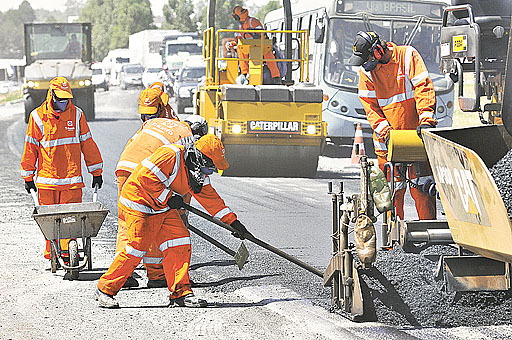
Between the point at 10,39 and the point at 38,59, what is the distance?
14772cm

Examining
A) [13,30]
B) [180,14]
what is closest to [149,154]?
[180,14]

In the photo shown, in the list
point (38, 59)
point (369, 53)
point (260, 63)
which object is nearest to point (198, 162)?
point (369, 53)

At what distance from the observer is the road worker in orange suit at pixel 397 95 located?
25.5ft

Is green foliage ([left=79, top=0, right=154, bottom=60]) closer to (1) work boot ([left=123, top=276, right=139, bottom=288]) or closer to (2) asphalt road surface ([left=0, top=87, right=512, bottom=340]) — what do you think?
(2) asphalt road surface ([left=0, top=87, right=512, bottom=340])

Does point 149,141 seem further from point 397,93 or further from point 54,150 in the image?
point 397,93

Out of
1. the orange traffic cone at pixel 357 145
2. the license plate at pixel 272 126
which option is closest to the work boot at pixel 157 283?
the license plate at pixel 272 126

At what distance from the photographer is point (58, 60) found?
27.1m

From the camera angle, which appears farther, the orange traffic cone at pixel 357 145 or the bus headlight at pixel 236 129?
the orange traffic cone at pixel 357 145

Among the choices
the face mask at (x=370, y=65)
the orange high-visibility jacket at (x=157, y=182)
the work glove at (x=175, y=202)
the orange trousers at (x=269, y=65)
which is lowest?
the work glove at (x=175, y=202)

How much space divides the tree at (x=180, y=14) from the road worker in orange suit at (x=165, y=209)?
7743 centimetres

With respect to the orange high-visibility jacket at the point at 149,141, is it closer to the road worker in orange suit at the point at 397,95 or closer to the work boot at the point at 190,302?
the work boot at the point at 190,302

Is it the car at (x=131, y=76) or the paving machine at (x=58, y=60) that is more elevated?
the paving machine at (x=58, y=60)

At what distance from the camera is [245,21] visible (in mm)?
15125

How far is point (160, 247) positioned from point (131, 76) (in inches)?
1947
